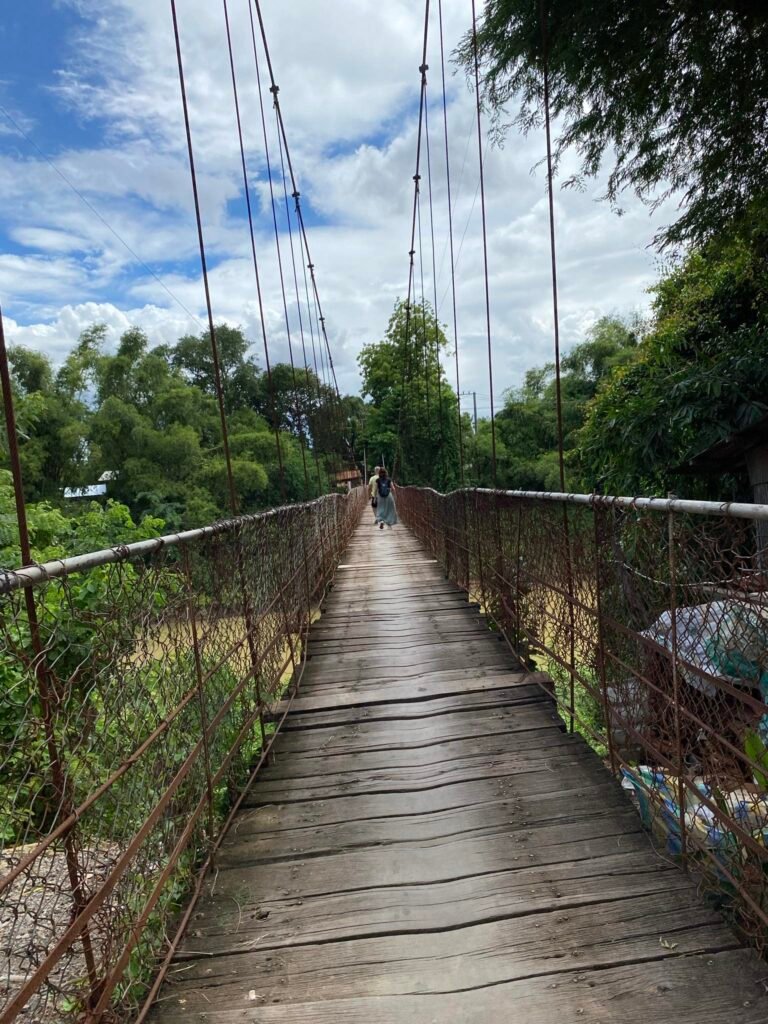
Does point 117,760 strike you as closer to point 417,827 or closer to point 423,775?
point 417,827

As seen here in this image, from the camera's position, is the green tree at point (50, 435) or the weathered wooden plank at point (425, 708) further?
the green tree at point (50, 435)

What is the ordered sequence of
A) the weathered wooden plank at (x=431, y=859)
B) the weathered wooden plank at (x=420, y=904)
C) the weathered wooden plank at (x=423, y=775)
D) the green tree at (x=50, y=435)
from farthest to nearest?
the green tree at (x=50, y=435) → the weathered wooden plank at (x=423, y=775) → the weathered wooden plank at (x=431, y=859) → the weathered wooden plank at (x=420, y=904)

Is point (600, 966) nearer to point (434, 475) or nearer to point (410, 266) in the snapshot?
point (410, 266)

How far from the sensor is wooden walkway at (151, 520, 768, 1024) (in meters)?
1.23

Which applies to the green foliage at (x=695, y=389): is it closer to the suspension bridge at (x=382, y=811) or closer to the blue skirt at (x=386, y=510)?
the suspension bridge at (x=382, y=811)

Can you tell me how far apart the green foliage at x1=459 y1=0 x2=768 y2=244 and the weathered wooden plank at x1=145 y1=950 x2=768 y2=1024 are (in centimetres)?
429

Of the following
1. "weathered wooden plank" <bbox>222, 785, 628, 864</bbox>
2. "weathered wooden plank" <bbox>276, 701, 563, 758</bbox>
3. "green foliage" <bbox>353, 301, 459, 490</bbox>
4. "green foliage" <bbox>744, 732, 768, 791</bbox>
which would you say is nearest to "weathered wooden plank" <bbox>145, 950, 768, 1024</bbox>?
"green foliage" <bbox>744, 732, 768, 791</bbox>

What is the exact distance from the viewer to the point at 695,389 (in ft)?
15.8

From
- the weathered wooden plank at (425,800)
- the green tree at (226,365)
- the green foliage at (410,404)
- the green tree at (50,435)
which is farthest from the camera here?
the green tree at (226,365)

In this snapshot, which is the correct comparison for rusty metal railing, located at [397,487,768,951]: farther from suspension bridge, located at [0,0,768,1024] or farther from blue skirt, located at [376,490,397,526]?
blue skirt, located at [376,490,397,526]

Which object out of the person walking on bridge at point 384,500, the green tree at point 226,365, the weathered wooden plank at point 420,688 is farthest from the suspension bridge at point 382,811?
the green tree at point 226,365

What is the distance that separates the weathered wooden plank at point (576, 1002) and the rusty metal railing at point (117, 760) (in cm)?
→ 21

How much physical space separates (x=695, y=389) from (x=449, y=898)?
4.23 metres

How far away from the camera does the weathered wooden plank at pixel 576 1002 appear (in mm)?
1166
